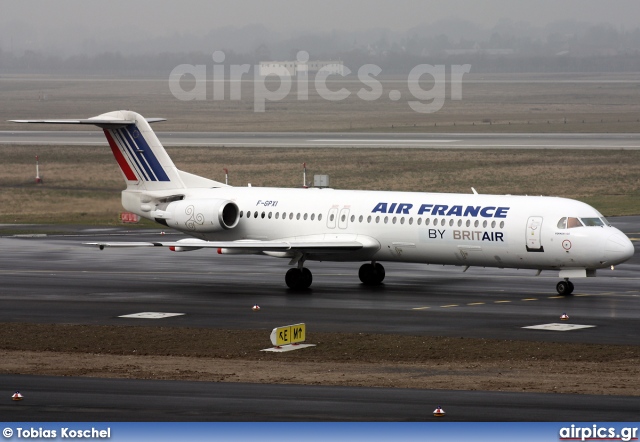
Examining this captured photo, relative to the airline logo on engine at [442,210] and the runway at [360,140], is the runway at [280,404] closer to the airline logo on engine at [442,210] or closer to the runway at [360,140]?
the airline logo on engine at [442,210]

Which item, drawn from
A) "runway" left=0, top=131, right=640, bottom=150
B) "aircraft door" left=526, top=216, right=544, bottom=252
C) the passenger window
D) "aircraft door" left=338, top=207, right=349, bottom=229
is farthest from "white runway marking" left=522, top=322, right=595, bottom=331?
"runway" left=0, top=131, right=640, bottom=150

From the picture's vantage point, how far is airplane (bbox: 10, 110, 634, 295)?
34281mm

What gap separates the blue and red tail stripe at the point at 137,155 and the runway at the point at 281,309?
3530 mm

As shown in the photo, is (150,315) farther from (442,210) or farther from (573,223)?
(573,223)

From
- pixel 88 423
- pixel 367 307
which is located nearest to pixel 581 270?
pixel 367 307

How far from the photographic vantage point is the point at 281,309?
33062 millimetres

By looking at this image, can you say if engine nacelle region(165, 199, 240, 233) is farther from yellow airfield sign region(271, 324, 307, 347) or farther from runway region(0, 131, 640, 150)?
runway region(0, 131, 640, 150)

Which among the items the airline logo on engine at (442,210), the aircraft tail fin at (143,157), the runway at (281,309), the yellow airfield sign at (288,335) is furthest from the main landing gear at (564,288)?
the aircraft tail fin at (143,157)

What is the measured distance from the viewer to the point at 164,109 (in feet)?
518

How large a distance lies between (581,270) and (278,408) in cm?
1709

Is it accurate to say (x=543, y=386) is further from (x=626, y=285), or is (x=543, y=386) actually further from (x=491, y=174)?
(x=491, y=174)

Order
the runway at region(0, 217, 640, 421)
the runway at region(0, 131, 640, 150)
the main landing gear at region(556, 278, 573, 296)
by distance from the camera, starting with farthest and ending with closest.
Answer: the runway at region(0, 131, 640, 150)
the main landing gear at region(556, 278, 573, 296)
the runway at region(0, 217, 640, 421)

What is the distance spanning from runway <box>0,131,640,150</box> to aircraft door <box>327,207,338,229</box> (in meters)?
55.4

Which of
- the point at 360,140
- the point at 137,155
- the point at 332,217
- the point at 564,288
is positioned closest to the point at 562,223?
the point at 564,288
